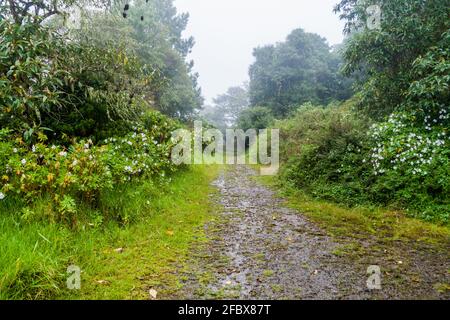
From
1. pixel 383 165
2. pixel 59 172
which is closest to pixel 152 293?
pixel 59 172

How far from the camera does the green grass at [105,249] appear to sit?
2809mm

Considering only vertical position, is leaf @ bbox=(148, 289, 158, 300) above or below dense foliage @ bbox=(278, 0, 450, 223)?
below

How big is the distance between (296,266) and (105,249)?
90.8 inches

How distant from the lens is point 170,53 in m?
24.2

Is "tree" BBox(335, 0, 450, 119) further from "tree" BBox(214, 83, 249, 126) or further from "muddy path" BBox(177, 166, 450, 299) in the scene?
"tree" BBox(214, 83, 249, 126)

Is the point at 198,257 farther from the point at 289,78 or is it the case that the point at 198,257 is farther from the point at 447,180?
the point at 289,78

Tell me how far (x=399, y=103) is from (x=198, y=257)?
21.1 feet

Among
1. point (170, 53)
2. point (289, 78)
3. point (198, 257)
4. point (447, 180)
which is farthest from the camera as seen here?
point (289, 78)

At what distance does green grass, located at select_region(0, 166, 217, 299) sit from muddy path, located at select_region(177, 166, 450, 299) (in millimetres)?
333

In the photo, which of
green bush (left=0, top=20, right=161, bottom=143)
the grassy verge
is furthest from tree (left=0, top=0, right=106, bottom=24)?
the grassy verge

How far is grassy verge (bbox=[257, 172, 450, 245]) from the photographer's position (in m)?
4.53

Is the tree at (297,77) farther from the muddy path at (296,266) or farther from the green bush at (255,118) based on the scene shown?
the muddy path at (296,266)

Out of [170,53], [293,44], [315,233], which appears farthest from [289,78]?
[315,233]

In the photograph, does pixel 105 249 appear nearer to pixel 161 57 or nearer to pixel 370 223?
pixel 370 223
